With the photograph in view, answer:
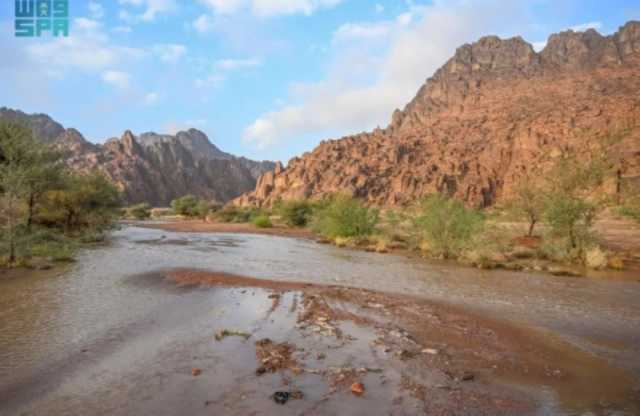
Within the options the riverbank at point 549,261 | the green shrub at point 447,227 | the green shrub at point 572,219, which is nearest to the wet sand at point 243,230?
the riverbank at point 549,261

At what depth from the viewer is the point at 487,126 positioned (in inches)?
3967

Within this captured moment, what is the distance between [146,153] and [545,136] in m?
150

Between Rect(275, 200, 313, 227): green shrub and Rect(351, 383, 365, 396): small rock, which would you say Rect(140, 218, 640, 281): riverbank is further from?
Rect(275, 200, 313, 227): green shrub

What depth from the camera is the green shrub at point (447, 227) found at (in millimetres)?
22750

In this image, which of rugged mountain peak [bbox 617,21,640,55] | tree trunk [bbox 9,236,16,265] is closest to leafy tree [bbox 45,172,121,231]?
tree trunk [bbox 9,236,16,265]

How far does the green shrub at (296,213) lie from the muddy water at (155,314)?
35163 millimetres

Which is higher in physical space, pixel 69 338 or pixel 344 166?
pixel 344 166

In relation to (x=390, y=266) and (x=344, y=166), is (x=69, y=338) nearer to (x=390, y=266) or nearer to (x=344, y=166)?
(x=390, y=266)

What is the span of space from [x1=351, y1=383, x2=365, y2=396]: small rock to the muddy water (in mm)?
1449

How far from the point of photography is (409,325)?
8.30 metres

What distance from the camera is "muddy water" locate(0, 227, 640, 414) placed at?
17.0ft

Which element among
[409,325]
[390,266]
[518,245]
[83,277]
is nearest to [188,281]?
[83,277]

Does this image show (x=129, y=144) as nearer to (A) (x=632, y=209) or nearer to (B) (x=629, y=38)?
(A) (x=632, y=209)

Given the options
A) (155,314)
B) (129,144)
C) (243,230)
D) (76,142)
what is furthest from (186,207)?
(76,142)
